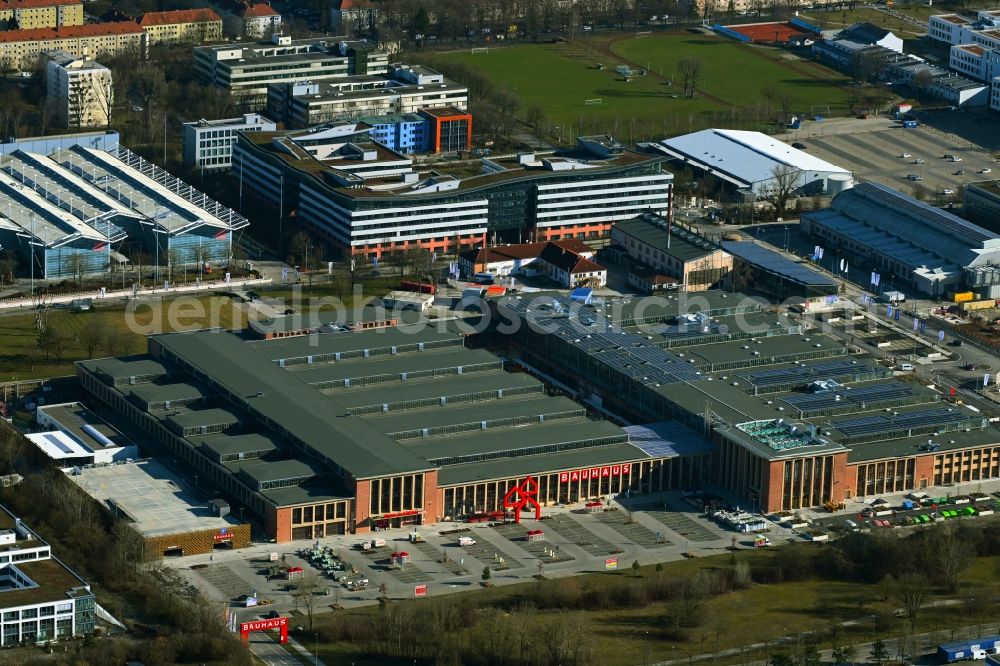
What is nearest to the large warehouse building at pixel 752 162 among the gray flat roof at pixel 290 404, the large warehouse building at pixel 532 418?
the large warehouse building at pixel 532 418

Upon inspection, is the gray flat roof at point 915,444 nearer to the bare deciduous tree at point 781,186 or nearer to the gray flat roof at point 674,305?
the gray flat roof at point 674,305

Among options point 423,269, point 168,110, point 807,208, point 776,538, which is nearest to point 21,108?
point 168,110

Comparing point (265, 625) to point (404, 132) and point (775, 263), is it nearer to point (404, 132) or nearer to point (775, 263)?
point (775, 263)

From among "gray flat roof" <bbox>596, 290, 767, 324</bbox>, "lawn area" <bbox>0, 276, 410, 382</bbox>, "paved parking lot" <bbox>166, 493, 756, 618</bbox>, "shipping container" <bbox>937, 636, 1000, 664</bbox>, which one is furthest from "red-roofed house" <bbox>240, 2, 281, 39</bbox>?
"shipping container" <bbox>937, 636, 1000, 664</bbox>

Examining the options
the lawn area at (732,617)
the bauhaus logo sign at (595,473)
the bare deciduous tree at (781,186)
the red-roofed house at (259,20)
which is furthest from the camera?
the red-roofed house at (259,20)

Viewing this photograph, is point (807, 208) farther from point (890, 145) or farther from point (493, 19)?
point (493, 19)

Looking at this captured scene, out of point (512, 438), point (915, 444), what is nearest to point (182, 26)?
point (512, 438)
